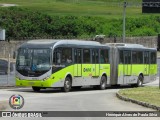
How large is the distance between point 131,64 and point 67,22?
42.3 meters

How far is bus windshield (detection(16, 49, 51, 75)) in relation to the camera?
32.6m

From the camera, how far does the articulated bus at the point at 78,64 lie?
32.6 m

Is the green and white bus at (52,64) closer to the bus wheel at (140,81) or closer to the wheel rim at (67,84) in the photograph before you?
the wheel rim at (67,84)

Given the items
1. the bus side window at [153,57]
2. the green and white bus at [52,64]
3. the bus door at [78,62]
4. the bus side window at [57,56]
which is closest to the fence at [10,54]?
the green and white bus at [52,64]

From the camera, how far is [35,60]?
32.7 m

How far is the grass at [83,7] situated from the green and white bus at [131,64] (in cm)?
5347

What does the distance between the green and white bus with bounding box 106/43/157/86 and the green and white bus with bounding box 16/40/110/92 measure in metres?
4.18

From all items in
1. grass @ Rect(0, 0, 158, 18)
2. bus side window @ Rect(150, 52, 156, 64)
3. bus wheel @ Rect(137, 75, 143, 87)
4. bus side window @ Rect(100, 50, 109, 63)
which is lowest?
bus wheel @ Rect(137, 75, 143, 87)

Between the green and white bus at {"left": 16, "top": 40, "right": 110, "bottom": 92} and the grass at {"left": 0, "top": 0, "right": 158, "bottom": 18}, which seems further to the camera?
the grass at {"left": 0, "top": 0, "right": 158, "bottom": 18}

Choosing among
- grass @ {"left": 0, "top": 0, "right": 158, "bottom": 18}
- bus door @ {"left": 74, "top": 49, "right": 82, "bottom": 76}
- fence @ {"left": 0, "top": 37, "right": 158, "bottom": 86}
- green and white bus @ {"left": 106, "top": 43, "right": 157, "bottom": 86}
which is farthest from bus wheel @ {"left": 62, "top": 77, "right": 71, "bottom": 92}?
grass @ {"left": 0, "top": 0, "right": 158, "bottom": 18}

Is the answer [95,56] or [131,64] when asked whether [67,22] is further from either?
[95,56]

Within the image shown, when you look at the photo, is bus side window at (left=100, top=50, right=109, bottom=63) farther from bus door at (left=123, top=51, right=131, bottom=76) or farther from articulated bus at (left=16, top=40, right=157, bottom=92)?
bus door at (left=123, top=51, right=131, bottom=76)

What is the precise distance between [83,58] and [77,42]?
40.8 inches

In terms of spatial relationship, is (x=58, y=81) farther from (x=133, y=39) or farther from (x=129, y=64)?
(x=133, y=39)
